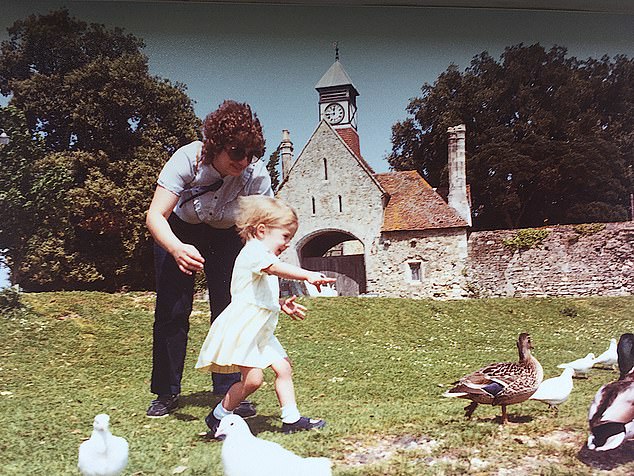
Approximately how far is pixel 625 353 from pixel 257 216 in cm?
193

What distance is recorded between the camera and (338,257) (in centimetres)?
314

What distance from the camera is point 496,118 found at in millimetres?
3361

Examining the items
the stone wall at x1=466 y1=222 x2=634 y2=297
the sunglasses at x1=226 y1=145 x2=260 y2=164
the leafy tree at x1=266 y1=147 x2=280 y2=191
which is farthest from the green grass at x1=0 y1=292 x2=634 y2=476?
→ the sunglasses at x1=226 y1=145 x2=260 y2=164

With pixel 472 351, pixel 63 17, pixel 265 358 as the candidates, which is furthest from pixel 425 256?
pixel 63 17

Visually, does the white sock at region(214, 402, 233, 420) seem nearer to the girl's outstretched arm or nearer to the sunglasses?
the girl's outstretched arm

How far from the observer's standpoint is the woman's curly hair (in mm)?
2855

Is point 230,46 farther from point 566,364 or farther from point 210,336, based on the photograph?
point 566,364

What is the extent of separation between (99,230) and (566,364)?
2.28m

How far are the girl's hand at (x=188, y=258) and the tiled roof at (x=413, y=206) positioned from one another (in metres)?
0.96

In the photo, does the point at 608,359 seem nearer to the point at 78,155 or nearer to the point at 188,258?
the point at 188,258

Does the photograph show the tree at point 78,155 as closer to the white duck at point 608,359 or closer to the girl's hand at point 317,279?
the girl's hand at point 317,279

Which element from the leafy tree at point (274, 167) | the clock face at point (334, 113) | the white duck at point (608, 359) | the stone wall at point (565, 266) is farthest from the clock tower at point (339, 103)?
the white duck at point (608, 359)

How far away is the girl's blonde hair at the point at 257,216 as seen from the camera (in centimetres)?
284

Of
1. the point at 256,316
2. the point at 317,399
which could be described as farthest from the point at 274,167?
the point at 317,399
